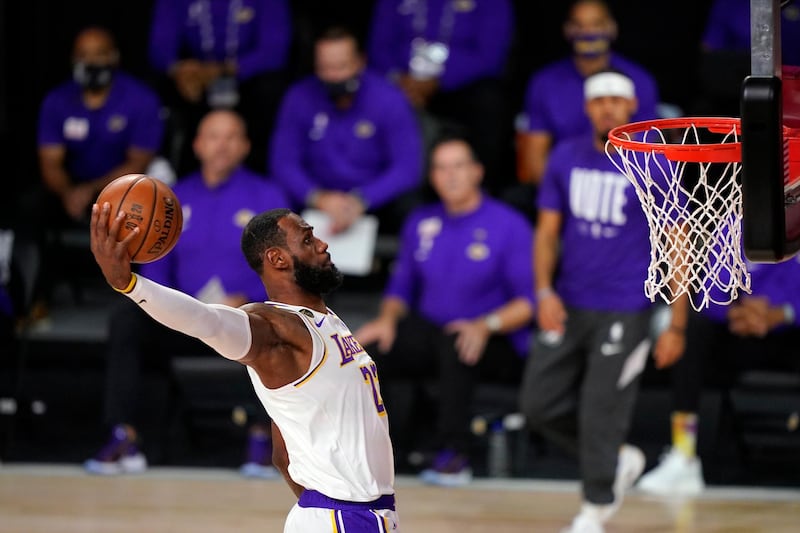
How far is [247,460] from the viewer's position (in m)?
7.46

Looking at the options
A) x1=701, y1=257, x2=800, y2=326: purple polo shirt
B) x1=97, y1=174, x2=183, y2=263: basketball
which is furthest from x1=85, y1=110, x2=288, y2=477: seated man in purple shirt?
x1=97, y1=174, x2=183, y2=263: basketball

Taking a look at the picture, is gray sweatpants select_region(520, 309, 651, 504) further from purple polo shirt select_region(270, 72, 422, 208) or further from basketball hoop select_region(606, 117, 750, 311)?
purple polo shirt select_region(270, 72, 422, 208)

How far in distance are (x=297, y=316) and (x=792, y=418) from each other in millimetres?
3999

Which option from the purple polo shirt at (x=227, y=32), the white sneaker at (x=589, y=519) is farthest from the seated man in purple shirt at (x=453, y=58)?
the white sneaker at (x=589, y=519)

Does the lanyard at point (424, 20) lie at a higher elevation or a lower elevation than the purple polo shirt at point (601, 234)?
higher

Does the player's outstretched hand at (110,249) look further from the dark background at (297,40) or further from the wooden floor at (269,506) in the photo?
the dark background at (297,40)

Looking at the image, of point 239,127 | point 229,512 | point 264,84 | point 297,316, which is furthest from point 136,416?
point 297,316

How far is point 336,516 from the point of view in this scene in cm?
408

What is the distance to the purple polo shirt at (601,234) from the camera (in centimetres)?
643

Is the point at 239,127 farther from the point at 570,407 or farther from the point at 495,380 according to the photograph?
the point at 570,407

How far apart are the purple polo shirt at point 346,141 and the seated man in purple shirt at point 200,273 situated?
0.32m

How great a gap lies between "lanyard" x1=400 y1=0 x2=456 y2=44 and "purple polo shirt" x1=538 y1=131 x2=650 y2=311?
6.92ft

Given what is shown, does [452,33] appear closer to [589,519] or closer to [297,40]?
[297,40]

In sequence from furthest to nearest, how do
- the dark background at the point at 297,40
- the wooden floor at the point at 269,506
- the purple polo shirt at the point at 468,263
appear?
the dark background at the point at 297,40
the purple polo shirt at the point at 468,263
the wooden floor at the point at 269,506
